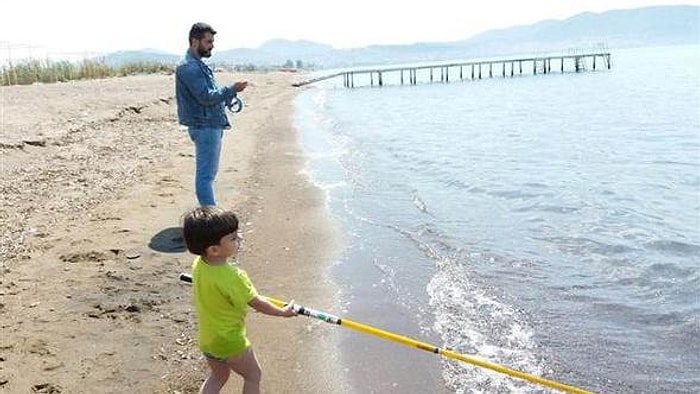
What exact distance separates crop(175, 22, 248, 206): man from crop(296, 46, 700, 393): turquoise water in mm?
1832

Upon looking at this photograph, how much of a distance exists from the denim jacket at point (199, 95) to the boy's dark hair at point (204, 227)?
3682mm

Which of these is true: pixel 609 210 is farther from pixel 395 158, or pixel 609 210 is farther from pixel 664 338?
pixel 395 158

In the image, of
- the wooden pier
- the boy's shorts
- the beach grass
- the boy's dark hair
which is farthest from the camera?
the wooden pier

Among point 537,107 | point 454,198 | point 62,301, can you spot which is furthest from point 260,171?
point 537,107

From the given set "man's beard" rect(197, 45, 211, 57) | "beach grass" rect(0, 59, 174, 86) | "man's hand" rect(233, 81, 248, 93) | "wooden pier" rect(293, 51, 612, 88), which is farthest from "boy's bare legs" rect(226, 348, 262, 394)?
"wooden pier" rect(293, 51, 612, 88)

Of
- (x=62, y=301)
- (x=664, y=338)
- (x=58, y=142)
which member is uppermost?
(x=58, y=142)

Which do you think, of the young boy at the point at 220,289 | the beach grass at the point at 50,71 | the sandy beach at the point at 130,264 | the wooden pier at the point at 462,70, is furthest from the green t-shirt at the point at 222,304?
the wooden pier at the point at 462,70

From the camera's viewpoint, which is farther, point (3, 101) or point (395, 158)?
point (3, 101)

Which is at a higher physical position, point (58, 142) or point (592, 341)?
point (58, 142)

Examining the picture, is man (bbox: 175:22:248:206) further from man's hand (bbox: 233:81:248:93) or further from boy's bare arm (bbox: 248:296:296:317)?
boy's bare arm (bbox: 248:296:296:317)

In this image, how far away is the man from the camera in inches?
258

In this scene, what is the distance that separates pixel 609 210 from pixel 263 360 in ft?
24.9

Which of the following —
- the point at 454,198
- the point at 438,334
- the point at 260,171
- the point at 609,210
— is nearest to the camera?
the point at 438,334

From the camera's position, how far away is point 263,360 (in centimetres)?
479
